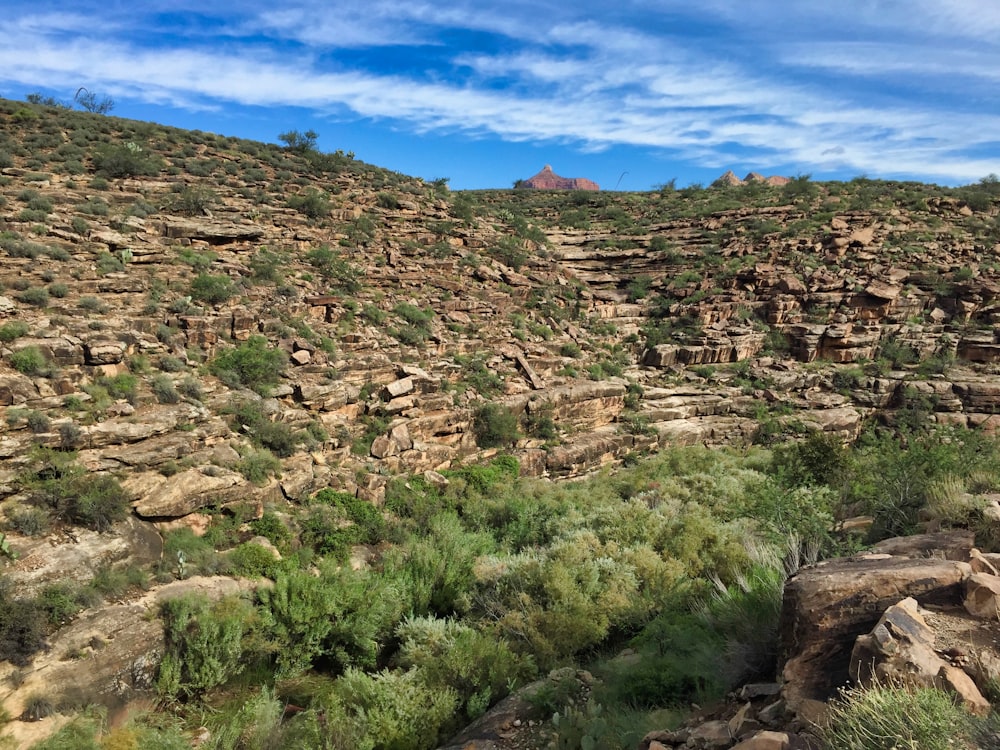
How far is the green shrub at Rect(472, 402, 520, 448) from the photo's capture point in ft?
55.8

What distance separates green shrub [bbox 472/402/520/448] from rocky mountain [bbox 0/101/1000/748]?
84mm

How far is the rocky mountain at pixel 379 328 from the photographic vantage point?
10820 mm

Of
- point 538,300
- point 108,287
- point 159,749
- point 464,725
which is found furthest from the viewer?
point 538,300

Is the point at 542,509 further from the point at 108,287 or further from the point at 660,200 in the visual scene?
the point at 660,200

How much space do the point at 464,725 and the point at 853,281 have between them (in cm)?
2938

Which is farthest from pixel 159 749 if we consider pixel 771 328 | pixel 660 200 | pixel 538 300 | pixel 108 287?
pixel 660 200

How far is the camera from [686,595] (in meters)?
8.04

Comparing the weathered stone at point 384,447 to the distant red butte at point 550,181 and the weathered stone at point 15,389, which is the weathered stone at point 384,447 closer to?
the weathered stone at point 15,389

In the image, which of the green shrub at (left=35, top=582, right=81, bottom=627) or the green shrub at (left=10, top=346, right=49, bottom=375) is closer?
the green shrub at (left=35, top=582, right=81, bottom=627)

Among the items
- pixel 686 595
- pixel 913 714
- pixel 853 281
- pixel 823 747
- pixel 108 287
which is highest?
pixel 853 281

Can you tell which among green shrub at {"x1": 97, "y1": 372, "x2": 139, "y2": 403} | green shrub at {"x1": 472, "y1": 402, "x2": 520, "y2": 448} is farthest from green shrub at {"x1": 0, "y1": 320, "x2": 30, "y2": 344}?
green shrub at {"x1": 472, "y1": 402, "x2": 520, "y2": 448}

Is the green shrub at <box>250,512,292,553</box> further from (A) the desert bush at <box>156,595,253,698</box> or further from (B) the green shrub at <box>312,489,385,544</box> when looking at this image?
(A) the desert bush at <box>156,595,253,698</box>

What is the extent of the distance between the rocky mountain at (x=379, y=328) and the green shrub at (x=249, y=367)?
0.23ft

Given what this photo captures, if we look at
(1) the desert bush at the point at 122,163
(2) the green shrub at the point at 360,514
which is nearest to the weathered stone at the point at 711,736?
(2) the green shrub at the point at 360,514
